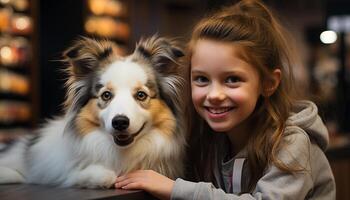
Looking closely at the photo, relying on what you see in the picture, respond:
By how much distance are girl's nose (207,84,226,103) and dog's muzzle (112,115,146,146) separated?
0.71 feet

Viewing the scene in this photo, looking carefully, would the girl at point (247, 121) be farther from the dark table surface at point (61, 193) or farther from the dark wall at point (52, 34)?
the dark wall at point (52, 34)

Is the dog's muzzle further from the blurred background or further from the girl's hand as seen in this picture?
the blurred background

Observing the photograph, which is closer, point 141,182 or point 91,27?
point 141,182

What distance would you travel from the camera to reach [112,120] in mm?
1463

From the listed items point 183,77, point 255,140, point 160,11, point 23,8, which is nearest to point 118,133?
point 183,77

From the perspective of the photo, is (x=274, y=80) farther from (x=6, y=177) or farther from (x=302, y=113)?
(x=6, y=177)

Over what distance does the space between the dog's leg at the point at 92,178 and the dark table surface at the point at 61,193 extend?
4 centimetres

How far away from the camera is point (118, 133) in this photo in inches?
58.7

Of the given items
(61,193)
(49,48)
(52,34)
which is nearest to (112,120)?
(61,193)

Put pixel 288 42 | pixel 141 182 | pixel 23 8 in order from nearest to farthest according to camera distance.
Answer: pixel 141 182
pixel 288 42
pixel 23 8

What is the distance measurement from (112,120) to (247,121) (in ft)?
1.57

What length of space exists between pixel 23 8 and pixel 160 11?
3.11 meters

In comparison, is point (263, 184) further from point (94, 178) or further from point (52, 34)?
point (52, 34)

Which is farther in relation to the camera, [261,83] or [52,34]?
[52,34]
